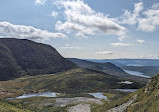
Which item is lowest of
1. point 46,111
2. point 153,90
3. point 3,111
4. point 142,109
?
point 46,111

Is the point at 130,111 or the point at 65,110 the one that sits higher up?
the point at 130,111

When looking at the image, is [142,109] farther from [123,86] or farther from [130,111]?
[123,86]

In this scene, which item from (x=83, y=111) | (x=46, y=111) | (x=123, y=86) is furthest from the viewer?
(x=123, y=86)

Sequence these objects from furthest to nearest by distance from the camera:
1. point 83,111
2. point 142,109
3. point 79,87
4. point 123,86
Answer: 1. point 123,86
2. point 79,87
3. point 83,111
4. point 142,109

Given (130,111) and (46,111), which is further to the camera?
(46,111)

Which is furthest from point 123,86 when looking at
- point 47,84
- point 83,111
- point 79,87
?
point 83,111

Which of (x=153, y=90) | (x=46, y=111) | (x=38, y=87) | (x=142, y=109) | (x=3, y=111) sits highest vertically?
(x=153, y=90)

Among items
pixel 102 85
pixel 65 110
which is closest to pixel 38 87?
pixel 102 85

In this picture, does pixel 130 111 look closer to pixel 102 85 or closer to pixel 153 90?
pixel 153 90

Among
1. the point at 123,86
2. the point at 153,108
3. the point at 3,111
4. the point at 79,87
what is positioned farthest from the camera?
the point at 123,86
